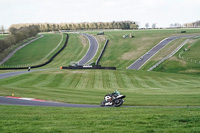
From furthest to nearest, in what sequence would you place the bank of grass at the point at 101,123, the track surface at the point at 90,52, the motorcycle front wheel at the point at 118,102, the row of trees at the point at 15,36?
the row of trees at the point at 15,36
the track surface at the point at 90,52
the motorcycle front wheel at the point at 118,102
the bank of grass at the point at 101,123

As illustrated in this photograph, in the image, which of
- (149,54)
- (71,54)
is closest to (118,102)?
(149,54)

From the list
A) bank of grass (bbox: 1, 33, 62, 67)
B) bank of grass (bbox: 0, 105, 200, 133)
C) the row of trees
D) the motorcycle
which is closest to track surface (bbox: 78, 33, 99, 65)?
bank of grass (bbox: 1, 33, 62, 67)

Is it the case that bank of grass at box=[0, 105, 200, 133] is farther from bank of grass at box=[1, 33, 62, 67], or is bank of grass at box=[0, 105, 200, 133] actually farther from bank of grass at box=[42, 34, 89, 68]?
bank of grass at box=[1, 33, 62, 67]

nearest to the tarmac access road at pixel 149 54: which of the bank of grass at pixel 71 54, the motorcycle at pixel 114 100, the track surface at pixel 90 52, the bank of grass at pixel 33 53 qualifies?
the track surface at pixel 90 52

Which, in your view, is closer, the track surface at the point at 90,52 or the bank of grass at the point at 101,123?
the bank of grass at the point at 101,123

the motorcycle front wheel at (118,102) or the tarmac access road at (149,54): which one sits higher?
the motorcycle front wheel at (118,102)

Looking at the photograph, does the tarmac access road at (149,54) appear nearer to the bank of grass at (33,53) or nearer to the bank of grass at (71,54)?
the bank of grass at (71,54)

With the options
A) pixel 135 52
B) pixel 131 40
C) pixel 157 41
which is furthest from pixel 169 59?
pixel 131 40

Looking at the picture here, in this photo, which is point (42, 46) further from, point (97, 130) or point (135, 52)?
point (97, 130)

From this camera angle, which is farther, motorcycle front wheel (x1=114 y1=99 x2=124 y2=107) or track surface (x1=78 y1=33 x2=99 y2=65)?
track surface (x1=78 y1=33 x2=99 y2=65)

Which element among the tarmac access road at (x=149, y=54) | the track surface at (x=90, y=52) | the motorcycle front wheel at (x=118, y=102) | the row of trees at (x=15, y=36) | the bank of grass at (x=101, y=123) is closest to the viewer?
the bank of grass at (x=101, y=123)

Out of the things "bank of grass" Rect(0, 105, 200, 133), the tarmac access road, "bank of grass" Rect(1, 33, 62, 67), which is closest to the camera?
"bank of grass" Rect(0, 105, 200, 133)

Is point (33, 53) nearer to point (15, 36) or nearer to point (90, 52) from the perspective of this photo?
point (15, 36)

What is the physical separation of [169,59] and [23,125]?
2958 inches
